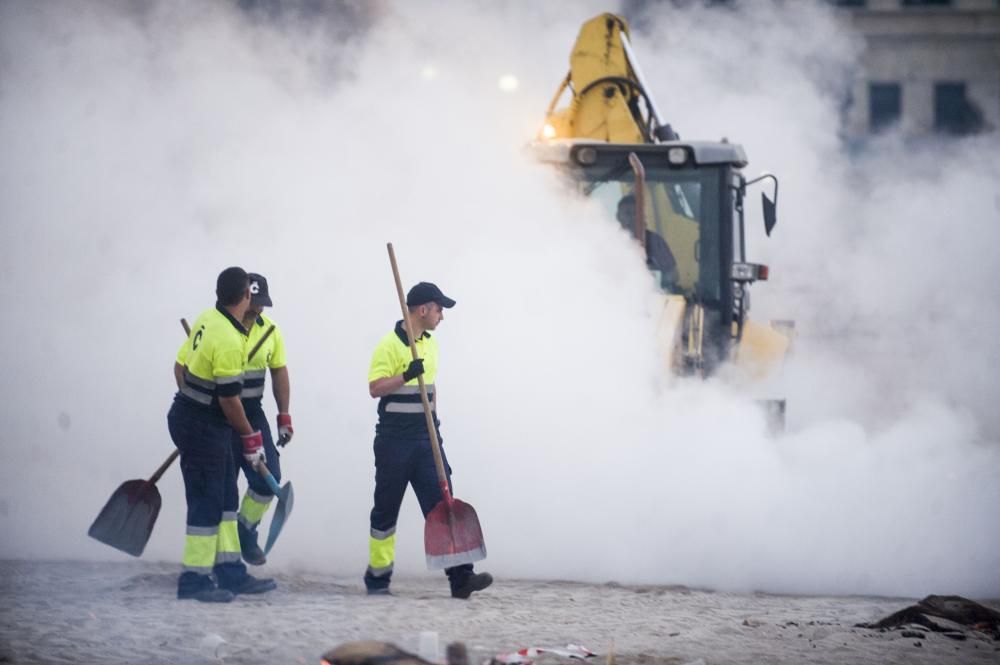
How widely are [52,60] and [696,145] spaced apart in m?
4.51

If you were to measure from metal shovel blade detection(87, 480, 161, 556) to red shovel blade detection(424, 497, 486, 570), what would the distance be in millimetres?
1441

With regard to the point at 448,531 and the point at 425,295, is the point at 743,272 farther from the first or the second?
the point at 448,531

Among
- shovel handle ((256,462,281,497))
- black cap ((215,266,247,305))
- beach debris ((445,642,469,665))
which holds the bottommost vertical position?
beach debris ((445,642,469,665))

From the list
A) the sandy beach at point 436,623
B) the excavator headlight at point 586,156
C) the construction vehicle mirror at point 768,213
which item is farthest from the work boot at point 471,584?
the construction vehicle mirror at point 768,213

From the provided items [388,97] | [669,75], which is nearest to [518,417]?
[388,97]

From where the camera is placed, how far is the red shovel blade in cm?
633

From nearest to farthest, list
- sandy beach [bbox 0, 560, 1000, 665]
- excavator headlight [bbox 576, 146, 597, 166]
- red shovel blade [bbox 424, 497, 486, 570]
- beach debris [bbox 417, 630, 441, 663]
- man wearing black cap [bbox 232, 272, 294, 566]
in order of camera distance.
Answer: beach debris [bbox 417, 630, 441, 663] < sandy beach [bbox 0, 560, 1000, 665] < red shovel blade [bbox 424, 497, 486, 570] < man wearing black cap [bbox 232, 272, 294, 566] < excavator headlight [bbox 576, 146, 597, 166]

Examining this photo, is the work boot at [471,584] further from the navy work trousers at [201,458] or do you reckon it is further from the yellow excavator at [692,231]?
the yellow excavator at [692,231]

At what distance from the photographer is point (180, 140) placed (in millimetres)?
9328

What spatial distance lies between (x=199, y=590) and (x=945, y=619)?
335cm

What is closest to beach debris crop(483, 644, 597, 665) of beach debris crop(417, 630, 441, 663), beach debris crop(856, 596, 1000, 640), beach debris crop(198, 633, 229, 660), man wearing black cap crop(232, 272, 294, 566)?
beach debris crop(417, 630, 441, 663)

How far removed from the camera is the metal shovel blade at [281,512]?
22.5 feet

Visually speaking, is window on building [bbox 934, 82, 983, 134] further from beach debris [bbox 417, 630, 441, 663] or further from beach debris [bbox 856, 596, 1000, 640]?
beach debris [bbox 417, 630, 441, 663]

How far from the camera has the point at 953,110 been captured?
3266 cm
